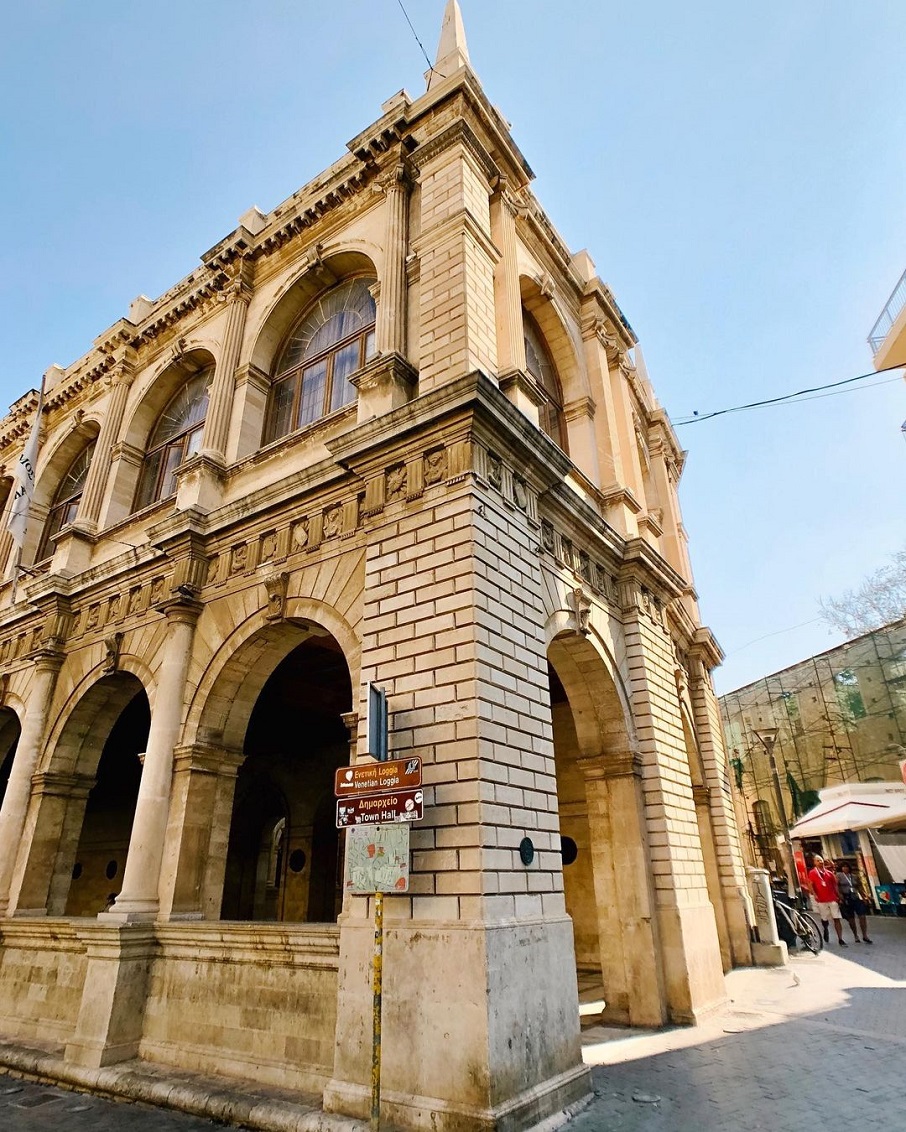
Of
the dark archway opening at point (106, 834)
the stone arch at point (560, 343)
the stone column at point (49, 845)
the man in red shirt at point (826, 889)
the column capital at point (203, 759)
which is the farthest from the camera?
the dark archway opening at point (106, 834)

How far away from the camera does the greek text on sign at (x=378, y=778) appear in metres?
5.34

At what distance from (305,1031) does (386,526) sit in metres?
5.35

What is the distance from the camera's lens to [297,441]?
35.1 feet

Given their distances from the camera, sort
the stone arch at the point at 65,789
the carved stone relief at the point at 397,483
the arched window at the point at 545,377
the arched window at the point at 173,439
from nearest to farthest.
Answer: the carved stone relief at the point at 397,483
the stone arch at the point at 65,789
the arched window at the point at 545,377
the arched window at the point at 173,439

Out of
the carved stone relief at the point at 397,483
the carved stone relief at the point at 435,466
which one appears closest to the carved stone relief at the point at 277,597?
the carved stone relief at the point at 397,483

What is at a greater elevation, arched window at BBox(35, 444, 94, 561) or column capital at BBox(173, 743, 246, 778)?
arched window at BBox(35, 444, 94, 561)

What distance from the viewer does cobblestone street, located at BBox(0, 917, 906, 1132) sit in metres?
5.67

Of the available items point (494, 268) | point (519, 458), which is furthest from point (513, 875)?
point (494, 268)

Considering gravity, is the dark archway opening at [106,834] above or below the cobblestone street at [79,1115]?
above

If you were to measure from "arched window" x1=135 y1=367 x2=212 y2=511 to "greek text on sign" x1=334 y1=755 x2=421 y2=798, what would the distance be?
980 centimetres

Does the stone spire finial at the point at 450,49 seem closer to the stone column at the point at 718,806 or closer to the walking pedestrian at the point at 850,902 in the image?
the stone column at the point at 718,806

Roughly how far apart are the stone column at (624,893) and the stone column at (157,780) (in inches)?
244

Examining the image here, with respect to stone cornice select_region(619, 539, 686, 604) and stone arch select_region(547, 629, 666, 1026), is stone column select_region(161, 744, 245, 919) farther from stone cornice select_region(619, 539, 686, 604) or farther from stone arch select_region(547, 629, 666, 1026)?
stone cornice select_region(619, 539, 686, 604)

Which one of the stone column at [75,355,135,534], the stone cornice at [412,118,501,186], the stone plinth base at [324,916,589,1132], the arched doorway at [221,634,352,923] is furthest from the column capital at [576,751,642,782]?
the stone column at [75,355,135,534]
